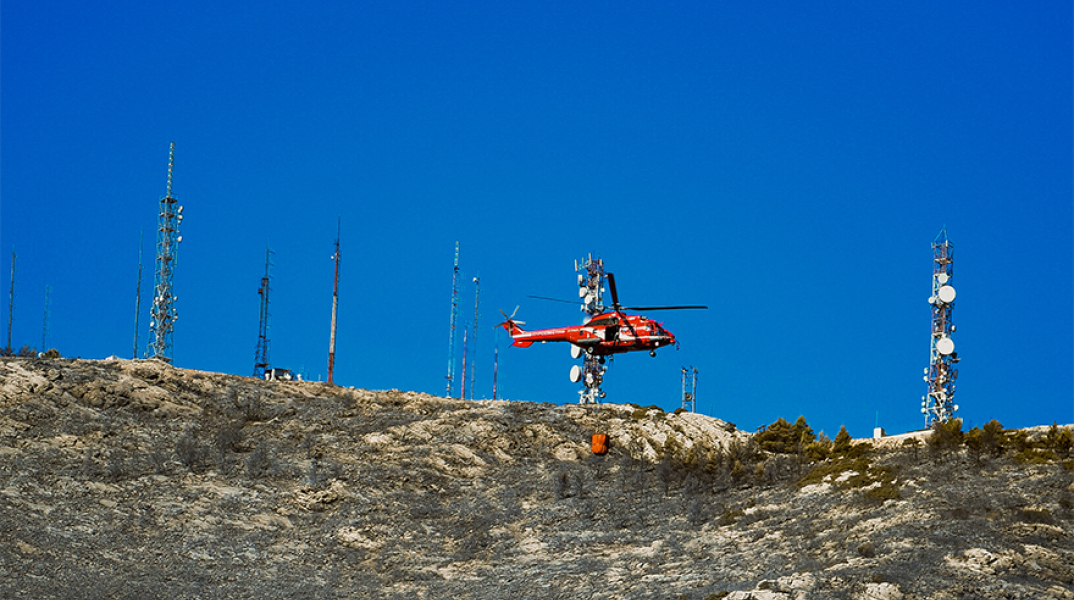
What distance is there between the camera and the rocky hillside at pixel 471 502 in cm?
2456

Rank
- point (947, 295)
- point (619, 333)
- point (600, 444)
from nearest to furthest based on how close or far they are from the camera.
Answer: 1. point (600, 444)
2. point (619, 333)
3. point (947, 295)

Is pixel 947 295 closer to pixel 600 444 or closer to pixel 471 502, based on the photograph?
pixel 600 444

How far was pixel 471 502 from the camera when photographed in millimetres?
33688

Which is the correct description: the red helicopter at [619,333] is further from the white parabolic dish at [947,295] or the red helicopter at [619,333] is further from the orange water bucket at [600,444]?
the white parabolic dish at [947,295]

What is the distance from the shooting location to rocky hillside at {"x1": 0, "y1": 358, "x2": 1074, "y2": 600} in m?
24.6

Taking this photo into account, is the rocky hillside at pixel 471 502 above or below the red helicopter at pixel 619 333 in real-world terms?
below

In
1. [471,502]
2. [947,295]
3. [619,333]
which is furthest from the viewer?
[947,295]

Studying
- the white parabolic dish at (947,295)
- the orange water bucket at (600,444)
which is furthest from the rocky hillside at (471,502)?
the white parabolic dish at (947,295)

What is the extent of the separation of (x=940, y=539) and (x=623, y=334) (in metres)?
24.0

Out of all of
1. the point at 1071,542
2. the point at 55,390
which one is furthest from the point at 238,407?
the point at 1071,542

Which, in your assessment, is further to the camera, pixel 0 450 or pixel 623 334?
pixel 623 334

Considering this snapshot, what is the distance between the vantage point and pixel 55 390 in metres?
37.2

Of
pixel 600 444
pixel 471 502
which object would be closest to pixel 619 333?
pixel 600 444

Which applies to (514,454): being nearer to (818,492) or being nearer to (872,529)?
(818,492)
